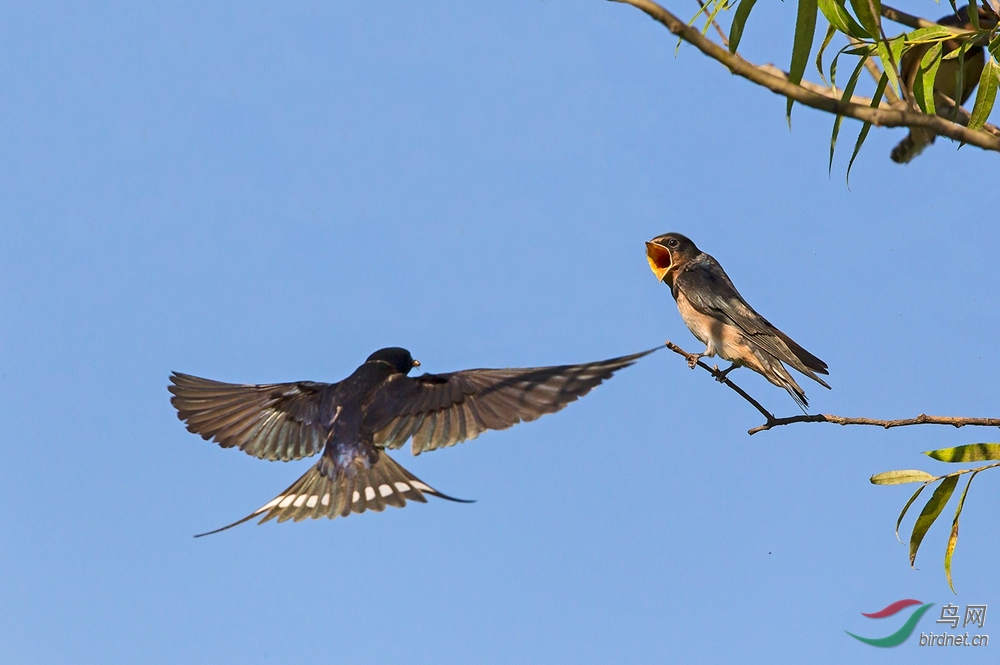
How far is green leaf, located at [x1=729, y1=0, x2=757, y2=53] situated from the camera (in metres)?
2.59

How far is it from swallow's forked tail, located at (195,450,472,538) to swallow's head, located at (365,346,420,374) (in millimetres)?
754

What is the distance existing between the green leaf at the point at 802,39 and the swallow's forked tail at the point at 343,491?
3155mm

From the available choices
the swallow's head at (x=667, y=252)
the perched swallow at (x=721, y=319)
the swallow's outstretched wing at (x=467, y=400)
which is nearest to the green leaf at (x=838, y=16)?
the swallow's outstretched wing at (x=467, y=400)

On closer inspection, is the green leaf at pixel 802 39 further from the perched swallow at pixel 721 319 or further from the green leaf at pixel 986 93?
the perched swallow at pixel 721 319

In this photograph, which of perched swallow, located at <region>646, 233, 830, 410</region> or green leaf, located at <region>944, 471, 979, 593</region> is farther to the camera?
perched swallow, located at <region>646, 233, 830, 410</region>

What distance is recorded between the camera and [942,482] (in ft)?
13.4

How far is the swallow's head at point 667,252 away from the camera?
22.6ft

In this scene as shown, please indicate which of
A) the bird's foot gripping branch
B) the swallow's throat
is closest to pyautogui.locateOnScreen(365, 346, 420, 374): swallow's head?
the swallow's throat

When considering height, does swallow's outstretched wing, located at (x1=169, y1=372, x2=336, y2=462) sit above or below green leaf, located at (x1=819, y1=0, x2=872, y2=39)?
above

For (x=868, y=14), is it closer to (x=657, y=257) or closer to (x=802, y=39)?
(x=802, y=39)

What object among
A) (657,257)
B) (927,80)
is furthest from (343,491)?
(927,80)

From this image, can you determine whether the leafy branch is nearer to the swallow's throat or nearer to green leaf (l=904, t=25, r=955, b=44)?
green leaf (l=904, t=25, r=955, b=44)

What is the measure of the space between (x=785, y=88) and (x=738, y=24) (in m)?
0.55

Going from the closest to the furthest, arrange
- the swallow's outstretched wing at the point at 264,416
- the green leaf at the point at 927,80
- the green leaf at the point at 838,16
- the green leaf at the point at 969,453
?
the green leaf at the point at 838,16 < the green leaf at the point at 927,80 < the green leaf at the point at 969,453 < the swallow's outstretched wing at the point at 264,416
